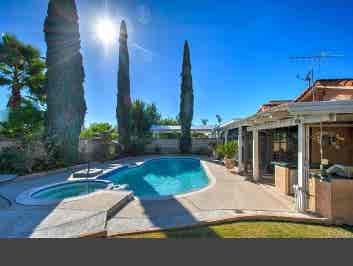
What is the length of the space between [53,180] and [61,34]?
10.9 metres

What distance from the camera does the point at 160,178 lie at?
46.3ft

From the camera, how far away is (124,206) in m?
6.45

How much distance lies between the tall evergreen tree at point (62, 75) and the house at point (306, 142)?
12.2 meters

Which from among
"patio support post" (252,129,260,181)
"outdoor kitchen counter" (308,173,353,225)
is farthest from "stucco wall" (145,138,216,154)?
"outdoor kitchen counter" (308,173,353,225)

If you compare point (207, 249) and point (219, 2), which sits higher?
point (219, 2)

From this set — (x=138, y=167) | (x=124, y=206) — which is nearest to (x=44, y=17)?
(x=138, y=167)

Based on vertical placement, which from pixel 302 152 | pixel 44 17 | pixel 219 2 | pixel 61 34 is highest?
pixel 44 17

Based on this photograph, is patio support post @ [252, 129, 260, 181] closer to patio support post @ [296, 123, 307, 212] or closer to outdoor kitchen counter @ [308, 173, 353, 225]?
patio support post @ [296, 123, 307, 212]

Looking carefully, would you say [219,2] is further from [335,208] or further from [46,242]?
[46,242]

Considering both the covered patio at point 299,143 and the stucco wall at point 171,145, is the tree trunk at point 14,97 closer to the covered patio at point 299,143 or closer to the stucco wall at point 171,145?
the stucco wall at point 171,145

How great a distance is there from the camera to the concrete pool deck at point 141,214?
4.60 metres

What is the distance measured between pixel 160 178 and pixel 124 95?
13.3 meters

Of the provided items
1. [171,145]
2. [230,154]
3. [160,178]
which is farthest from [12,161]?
[171,145]

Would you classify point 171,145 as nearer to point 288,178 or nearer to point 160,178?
point 160,178
